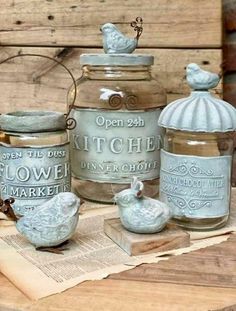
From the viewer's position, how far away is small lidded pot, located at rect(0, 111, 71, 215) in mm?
768

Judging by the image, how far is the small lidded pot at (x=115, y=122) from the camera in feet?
2.74

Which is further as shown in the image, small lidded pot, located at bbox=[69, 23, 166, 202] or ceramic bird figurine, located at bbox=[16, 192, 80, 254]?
small lidded pot, located at bbox=[69, 23, 166, 202]

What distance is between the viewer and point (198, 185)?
72cm

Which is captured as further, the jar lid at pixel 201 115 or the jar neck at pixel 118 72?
the jar neck at pixel 118 72

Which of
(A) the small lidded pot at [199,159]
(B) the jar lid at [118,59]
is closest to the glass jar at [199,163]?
(A) the small lidded pot at [199,159]

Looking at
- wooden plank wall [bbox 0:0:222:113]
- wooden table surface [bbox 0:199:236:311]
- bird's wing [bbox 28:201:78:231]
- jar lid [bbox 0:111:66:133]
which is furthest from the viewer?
wooden plank wall [bbox 0:0:222:113]

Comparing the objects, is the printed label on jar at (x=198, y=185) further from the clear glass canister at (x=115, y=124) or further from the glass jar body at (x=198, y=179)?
the clear glass canister at (x=115, y=124)

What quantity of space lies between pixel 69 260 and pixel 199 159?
0.20 m

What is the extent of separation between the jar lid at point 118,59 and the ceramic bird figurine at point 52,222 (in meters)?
0.25

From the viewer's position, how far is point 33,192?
78 cm

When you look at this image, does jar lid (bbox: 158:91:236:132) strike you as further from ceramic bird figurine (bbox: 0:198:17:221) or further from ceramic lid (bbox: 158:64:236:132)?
ceramic bird figurine (bbox: 0:198:17:221)

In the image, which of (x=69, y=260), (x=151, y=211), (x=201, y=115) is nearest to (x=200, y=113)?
(x=201, y=115)

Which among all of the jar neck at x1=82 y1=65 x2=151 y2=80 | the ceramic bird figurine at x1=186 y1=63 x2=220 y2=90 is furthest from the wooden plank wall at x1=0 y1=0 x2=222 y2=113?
the ceramic bird figurine at x1=186 y1=63 x2=220 y2=90

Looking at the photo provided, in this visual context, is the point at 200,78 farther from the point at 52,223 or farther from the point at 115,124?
the point at 52,223
